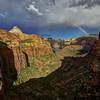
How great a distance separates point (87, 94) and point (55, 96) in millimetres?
24045

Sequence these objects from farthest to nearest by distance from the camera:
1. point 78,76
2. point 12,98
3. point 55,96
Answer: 1. point 78,76
2. point 55,96
3. point 12,98

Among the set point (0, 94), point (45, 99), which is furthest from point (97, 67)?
point (0, 94)

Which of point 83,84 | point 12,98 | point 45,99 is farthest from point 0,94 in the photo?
point 83,84

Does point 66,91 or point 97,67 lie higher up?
point 97,67

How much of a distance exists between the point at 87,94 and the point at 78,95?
6938 mm

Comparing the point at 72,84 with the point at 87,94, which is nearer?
the point at 87,94

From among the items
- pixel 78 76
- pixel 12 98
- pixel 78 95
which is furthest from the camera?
pixel 78 76

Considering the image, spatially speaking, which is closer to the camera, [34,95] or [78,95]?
[78,95]

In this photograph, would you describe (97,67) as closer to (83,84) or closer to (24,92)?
(83,84)

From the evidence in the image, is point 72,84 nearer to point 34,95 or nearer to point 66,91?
point 66,91

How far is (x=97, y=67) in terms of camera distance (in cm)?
18850

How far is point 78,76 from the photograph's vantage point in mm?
199875

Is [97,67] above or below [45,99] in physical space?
above

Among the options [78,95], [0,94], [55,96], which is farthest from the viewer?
[55,96]
